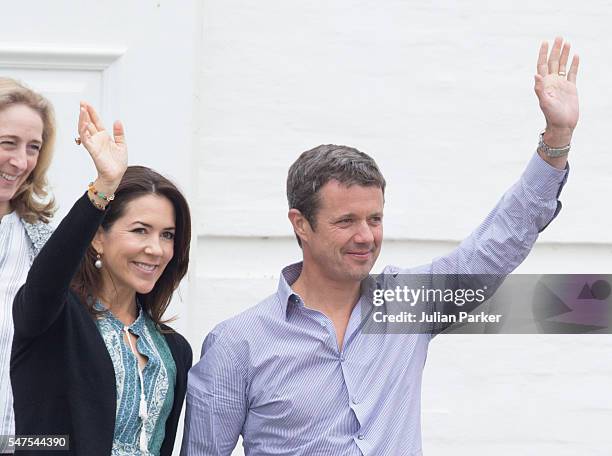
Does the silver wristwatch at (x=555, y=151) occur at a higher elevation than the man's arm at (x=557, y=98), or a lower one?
lower

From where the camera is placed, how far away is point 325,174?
232cm

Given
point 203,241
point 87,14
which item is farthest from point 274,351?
point 87,14

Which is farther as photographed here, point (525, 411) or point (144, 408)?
point (525, 411)

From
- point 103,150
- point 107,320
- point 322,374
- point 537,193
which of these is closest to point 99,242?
point 107,320

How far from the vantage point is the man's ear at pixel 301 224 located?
92.6 inches

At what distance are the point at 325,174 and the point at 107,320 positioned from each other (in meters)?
0.55

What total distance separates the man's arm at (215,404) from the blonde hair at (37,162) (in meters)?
0.47

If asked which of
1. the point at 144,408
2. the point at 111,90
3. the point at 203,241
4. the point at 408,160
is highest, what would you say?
the point at 111,90

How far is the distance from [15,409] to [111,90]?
120cm

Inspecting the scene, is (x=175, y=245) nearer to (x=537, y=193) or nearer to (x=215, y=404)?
(x=215, y=404)

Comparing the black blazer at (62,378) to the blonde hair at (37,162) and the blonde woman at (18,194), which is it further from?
the blonde hair at (37,162)

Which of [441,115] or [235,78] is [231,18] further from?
[441,115]

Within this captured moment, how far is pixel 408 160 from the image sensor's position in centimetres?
318

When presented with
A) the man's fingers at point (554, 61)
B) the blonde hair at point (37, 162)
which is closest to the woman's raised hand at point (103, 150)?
the blonde hair at point (37, 162)
